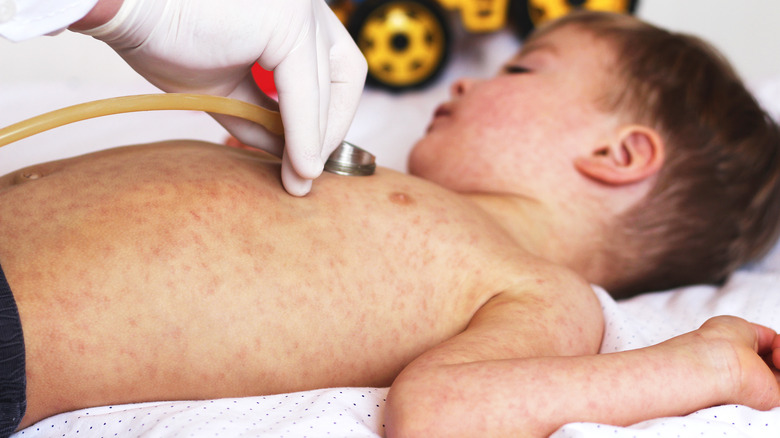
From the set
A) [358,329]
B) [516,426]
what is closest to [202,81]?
[358,329]

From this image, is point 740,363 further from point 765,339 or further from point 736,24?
point 736,24

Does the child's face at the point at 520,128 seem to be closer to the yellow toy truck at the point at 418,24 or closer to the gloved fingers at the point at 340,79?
the gloved fingers at the point at 340,79

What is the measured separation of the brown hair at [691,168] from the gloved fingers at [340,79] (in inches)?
24.1

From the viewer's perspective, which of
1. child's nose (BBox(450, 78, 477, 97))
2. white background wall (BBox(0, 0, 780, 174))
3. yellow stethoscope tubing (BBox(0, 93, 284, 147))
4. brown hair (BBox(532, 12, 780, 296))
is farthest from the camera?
white background wall (BBox(0, 0, 780, 174))

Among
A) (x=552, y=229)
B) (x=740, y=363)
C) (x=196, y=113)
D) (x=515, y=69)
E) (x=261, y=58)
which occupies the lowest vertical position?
(x=196, y=113)

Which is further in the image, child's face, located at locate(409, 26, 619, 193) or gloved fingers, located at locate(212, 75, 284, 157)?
child's face, located at locate(409, 26, 619, 193)

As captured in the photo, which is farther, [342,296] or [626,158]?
[626,158]

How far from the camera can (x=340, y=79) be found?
920mm

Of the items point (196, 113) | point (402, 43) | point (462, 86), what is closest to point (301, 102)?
point (462, 86)

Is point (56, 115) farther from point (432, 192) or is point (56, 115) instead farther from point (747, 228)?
point (747, 228)

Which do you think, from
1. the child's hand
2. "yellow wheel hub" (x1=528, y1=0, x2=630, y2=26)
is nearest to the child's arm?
the child's hand

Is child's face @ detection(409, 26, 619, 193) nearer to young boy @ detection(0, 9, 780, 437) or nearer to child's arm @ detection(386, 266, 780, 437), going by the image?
young boy @ detection(0, 9, 780, 437)

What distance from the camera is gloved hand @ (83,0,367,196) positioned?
0.75m

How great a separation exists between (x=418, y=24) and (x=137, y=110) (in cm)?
147
